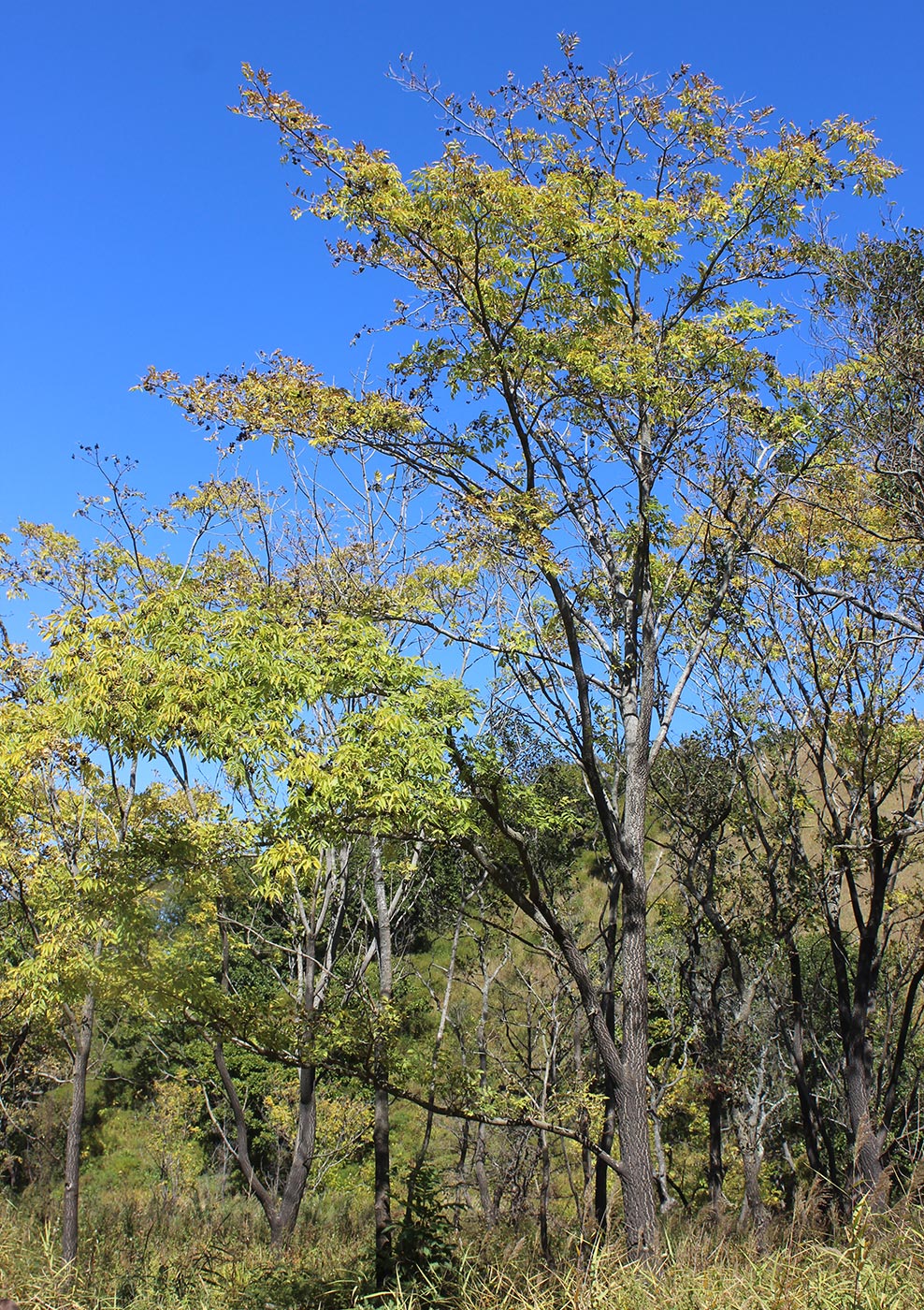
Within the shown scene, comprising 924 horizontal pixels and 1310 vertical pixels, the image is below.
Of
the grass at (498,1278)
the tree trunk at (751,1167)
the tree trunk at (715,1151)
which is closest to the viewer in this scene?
the grass at (498,1278)

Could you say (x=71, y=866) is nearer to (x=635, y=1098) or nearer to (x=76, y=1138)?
(x=76, y=1138)

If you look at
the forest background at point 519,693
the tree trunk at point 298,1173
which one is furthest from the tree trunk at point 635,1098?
the tree trunk at point 298,1173

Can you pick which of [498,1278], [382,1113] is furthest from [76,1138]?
[498,1278]

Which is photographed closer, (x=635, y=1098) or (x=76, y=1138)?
(x=635, y=1098)

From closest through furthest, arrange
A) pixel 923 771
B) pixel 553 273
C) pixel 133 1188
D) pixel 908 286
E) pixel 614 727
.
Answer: pixel 553 273 → pixel 908 286 → pixel 923 771 → pixel 614 727 → pixel 133 1188

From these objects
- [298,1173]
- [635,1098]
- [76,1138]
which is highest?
[635,1098]

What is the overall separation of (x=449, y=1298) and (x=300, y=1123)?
5.71 metres

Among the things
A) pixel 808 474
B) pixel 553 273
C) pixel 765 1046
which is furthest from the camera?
pixel 765 1046

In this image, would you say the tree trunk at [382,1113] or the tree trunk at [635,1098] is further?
the tree trunk at [382,1113]

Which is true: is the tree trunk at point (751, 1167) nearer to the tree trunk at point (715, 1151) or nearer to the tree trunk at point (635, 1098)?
the tree trunk at point (715, 1151)

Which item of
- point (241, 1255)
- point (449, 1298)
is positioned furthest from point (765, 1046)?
point (449, 1298)

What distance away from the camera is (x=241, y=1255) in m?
11.5

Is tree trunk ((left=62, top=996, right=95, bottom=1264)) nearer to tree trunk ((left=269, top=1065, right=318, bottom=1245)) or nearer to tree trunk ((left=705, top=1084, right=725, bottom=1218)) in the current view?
tree trunk ((left=269, top=1065, right=318, bottom=1245))

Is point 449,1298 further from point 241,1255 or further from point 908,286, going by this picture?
point 908,286
